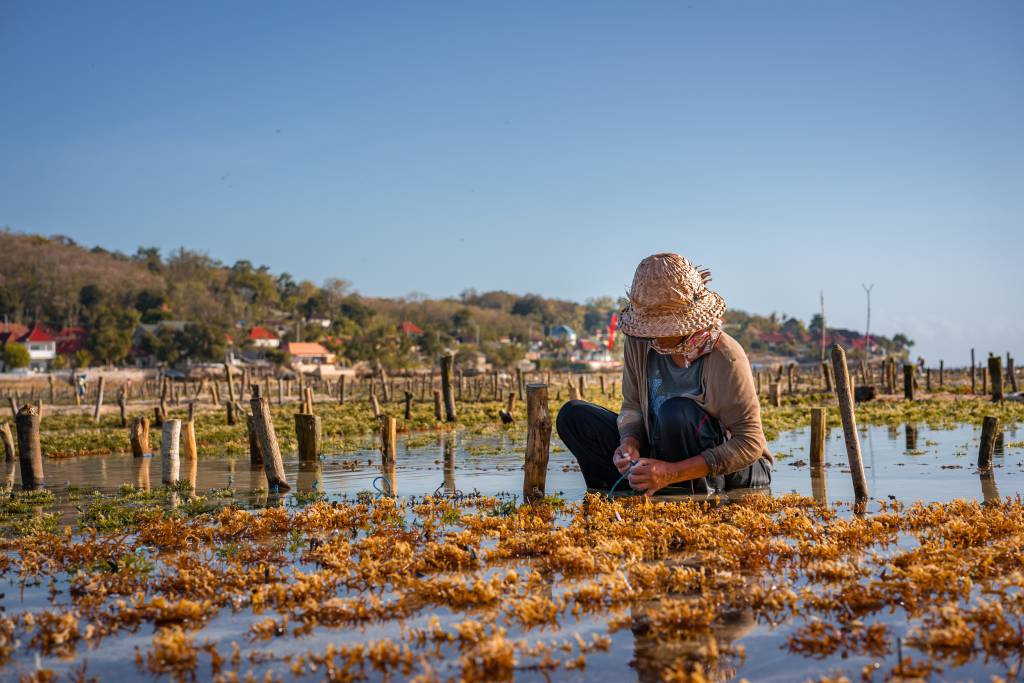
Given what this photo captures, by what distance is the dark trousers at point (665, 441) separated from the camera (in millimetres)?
6219

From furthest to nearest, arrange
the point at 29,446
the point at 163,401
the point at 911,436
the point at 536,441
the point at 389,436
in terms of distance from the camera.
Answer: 1. the point at 163,401
2. the point at 911,436
3. the point at 389,436
4. the point at 29,446
5. the point at 536,441

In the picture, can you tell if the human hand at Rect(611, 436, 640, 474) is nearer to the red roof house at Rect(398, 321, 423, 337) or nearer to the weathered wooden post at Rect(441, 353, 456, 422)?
the weathered wooden post at Rect(441, 353, 456, 422)

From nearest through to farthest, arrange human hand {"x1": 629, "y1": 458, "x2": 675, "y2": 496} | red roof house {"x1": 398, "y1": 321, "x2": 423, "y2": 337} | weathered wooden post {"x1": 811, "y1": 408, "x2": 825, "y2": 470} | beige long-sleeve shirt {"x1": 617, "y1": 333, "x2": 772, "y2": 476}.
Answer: human hand {"x1": 629, "y1": 458, "x2": 675, "y2": 496}
beige long-sleeve shirt {"x1": 617, "y1": 333, "x2": 772, "y2": 476}
weathered wooden post {"x1": 811, "y1": 408, "x2": 825, "y2": 470}
red roof house {"x1": 398, "y1": 321, "x2": 423, "y2": 337}

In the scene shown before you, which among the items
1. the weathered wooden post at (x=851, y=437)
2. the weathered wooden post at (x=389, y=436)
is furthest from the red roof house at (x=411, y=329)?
the weathered wooden post at (x=851, y=437)

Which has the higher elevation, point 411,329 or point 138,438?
point 411,329

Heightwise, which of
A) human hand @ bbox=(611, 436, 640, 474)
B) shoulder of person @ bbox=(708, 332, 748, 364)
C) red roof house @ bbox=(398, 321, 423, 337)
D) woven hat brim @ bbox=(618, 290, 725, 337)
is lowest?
human hand @ bbox=(611, 436, 640, 474)

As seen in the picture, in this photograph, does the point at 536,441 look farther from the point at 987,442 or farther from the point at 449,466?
the point at 987,442

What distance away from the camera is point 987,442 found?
8.99 meters

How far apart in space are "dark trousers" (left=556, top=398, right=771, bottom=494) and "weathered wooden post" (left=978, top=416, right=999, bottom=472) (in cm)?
301

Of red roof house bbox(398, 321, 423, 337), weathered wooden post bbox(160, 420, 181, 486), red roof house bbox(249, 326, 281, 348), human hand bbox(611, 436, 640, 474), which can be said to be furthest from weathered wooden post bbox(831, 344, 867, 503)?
red roof house bbox(398, 321, 423, 337)

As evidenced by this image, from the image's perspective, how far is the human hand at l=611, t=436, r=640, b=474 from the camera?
6254 mm

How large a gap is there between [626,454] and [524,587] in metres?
2.17

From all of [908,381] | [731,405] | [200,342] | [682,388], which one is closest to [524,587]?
[731,405]

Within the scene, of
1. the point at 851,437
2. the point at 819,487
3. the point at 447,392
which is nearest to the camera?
the point at 851,437
